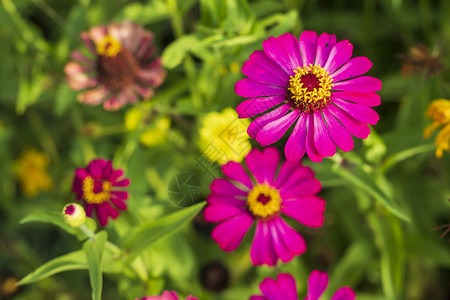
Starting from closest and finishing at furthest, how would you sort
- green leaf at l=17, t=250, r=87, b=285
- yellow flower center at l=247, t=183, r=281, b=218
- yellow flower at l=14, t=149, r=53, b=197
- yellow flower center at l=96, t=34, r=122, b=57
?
green leaf at l=17, t=250, r=87, b=285 → yellow flower center at l=247, t=183, r=281, b=218 → yellow flower center at l=96, t=34, r=122, b=57 → yellow flower at l=14, t=149, r=53, b=197

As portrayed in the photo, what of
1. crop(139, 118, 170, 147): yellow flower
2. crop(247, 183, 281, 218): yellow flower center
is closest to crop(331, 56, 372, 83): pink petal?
crop(247, 183, 281, 218): yellow flower center

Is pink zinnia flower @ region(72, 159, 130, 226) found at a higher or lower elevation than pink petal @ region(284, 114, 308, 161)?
higher

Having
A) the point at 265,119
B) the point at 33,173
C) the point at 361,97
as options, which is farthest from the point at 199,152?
the point at 33,173

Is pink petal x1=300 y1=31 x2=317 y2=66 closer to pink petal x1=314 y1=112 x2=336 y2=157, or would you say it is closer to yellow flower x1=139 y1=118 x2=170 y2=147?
pink petal x1=314 y1=112 x2=336 y2=157

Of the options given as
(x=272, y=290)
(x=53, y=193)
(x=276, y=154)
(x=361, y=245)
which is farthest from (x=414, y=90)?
(x=53, y=193)

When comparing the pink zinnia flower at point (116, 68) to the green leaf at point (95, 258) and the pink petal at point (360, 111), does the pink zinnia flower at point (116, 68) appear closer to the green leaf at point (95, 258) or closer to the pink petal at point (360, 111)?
the green leaf at point (95, 258)

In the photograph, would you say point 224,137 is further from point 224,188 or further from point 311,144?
point 311,144

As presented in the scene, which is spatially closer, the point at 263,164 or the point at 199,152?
the point at 263,164

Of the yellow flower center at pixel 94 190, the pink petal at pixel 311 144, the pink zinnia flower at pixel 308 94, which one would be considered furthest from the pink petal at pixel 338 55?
the yellow flower center at pixel 94 190
